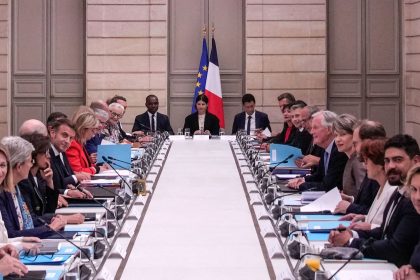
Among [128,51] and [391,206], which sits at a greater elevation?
[128,51]

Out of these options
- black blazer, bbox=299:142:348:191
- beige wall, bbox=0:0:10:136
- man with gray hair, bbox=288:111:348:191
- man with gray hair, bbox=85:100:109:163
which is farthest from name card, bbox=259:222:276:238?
beige wall, bbox=0:0:10:136

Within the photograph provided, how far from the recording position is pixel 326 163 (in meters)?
7.35

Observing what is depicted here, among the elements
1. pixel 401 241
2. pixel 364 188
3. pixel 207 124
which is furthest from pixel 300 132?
pixel 401 241

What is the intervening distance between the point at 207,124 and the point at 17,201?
731 centimetres

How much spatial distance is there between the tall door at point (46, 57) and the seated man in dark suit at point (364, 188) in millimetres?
9112

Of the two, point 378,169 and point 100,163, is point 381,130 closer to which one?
point 378,169

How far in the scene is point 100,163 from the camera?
8328mm

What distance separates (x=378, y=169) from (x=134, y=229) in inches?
53.9

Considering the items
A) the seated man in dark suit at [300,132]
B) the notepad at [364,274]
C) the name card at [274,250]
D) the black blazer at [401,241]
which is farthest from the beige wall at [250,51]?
the notepad at [364,274]

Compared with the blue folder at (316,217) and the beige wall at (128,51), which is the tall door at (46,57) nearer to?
the beige wall at (128,51)

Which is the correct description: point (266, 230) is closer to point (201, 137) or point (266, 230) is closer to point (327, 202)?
point (327, 202)

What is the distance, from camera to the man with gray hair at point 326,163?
691cm

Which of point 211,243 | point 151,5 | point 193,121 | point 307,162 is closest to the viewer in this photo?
point 211,243


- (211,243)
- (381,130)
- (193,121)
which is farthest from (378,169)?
(193,121)
